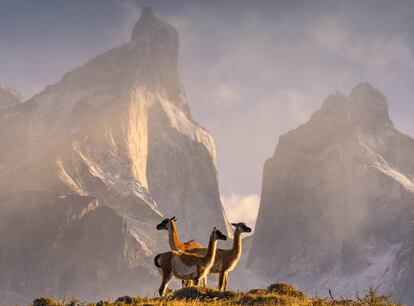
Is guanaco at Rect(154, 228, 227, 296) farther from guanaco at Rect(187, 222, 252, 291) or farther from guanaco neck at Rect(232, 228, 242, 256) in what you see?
guanaco neck at Rect(232, 228, 242, 256)

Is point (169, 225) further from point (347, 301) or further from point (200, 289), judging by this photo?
point (347, 301)

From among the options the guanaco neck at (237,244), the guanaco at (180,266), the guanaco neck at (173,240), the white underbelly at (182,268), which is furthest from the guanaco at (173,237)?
the white underbelly at (182,268)

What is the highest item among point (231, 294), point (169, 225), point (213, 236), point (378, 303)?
point (169, 225)

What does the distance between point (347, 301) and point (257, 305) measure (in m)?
4.38

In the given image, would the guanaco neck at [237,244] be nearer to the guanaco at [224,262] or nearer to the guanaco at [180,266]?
the guanaco at [224,262]

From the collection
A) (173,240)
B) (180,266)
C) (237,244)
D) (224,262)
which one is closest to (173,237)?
(173,240)

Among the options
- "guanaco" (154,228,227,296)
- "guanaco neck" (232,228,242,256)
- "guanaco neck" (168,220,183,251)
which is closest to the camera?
"guanaco" (154,228,227,296)

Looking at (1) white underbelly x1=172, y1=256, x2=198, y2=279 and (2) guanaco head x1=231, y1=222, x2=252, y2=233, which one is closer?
(1) white underbelly x1=172, y1=256, x2=198, y2=279

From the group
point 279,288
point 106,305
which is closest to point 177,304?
point 106,305

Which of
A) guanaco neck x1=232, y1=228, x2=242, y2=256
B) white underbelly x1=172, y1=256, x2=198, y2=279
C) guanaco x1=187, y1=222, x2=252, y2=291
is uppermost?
guanaco neck x1=232, y1=228, x2=242, y2=256

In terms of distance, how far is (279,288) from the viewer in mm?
33594

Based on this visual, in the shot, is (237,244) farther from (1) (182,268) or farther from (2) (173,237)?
(1) (182,268)

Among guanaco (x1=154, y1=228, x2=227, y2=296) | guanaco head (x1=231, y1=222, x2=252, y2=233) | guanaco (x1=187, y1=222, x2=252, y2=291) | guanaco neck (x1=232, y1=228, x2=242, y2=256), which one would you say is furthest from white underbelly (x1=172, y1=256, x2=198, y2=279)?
guanaco head (x1=231, y1=222, x2=252, y2=233)

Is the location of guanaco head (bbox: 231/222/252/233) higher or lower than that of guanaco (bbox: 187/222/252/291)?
higher
